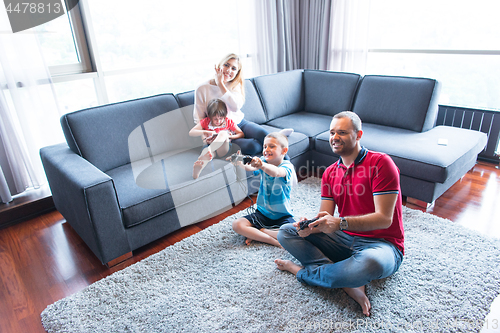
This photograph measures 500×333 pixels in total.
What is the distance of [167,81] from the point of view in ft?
11.5

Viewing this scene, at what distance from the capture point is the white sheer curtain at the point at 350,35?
3.56 m

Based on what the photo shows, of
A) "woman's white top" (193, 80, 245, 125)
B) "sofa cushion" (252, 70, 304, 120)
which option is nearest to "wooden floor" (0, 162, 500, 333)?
"woman's white top" (193, 80, 245, 125)

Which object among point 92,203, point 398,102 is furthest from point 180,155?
point 398,102

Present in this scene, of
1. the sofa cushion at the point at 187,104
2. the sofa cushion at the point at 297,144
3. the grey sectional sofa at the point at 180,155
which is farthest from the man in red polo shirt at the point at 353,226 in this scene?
the sofa cushion at the point at 187,104

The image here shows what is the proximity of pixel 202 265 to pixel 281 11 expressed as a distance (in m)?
3.16

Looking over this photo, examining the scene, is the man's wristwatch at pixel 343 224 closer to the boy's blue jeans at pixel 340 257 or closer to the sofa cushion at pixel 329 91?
the boy's blue jeans at pixel 340 257

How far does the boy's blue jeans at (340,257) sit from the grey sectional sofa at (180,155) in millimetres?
786

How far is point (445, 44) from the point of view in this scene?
10.8 ft

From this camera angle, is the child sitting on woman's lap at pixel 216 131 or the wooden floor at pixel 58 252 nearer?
the wooden floor at pixel 58 252

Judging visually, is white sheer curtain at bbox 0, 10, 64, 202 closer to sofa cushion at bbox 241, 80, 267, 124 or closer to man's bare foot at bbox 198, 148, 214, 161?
man's bare foot at bbox 198, 148, 214, 161

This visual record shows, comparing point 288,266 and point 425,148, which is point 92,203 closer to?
point 288,266

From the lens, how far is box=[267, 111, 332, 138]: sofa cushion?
3.02 meters

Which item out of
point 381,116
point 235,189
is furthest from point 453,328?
point 381,116

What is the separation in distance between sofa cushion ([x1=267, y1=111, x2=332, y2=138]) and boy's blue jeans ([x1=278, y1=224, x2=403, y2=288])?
1.44 metres
